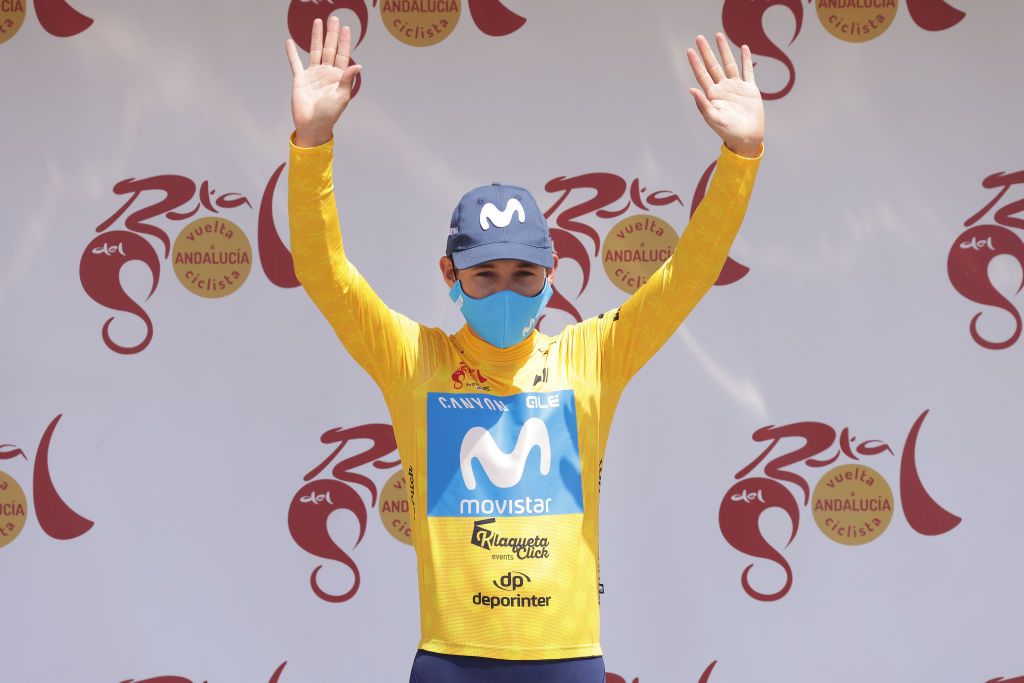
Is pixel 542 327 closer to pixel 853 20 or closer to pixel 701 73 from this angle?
pixel 853 20

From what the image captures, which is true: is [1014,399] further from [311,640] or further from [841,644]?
[311,640]

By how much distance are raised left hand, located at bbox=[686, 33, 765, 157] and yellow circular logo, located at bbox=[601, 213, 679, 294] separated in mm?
1310

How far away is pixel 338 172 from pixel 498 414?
153 centimetres

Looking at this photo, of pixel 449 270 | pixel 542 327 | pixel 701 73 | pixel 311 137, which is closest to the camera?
pixel 311 137

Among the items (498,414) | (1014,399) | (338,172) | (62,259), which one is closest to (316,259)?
(498,414)

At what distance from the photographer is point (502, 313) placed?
6.66 feet

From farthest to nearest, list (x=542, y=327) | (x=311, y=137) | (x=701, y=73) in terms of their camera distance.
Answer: (x=542, y=327) < (x=701, y=73) < (x=311, y=137)

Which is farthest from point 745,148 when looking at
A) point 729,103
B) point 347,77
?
point 347,77

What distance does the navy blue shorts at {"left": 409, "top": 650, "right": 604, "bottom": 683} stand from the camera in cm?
195

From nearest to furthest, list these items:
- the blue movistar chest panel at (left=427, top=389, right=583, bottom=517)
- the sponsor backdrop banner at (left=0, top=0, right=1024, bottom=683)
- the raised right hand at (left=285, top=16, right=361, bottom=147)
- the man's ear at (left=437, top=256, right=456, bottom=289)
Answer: the raised right hand at (left=285, top=16, right=361, bottom=147), the blue movistar chest panel at (left=427, top=389, right=583, bottom=517), the man's ear at (left=437, top=256, right=456, bottom=289), the sponsor backdrop banner at (left=0, top=0, right=1024, bottom=683)

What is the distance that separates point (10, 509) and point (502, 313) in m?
1.99

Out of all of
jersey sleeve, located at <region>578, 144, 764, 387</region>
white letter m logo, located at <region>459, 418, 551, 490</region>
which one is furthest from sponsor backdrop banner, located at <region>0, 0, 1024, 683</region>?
white letter m logo, located at <region>459, 418, 551, 490</region>

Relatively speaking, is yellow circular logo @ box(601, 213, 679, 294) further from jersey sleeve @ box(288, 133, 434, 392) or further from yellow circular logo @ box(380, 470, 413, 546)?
jersey sleeve @ box(288, 133, 434, 392)

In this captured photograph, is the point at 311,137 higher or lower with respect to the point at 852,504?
higher
